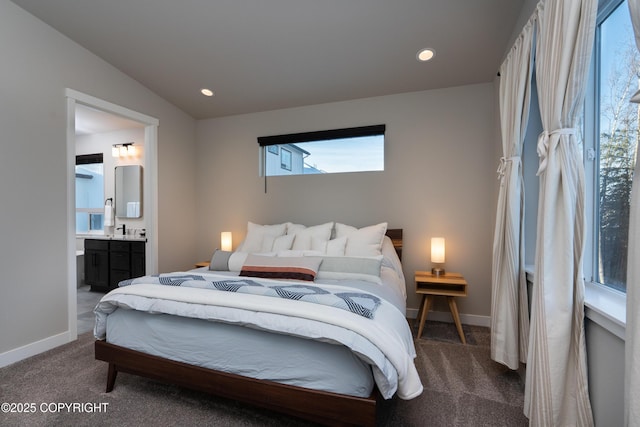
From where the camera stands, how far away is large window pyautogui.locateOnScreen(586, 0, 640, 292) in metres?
1.29

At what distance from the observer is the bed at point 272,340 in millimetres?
1304

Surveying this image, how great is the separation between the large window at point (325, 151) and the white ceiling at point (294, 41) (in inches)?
18.0

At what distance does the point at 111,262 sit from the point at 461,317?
4.65 meters

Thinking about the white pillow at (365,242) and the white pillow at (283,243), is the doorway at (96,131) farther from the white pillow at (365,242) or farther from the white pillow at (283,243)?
the white pillow at (365,242)

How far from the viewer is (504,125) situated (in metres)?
2.18

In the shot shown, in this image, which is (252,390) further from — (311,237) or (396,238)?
(396,238)

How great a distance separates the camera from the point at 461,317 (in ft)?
10.1

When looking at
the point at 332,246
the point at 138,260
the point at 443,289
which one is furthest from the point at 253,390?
the point at 138,260

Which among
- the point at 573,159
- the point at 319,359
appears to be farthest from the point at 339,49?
the point at 319,359

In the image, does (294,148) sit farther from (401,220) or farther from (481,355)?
(481,355)

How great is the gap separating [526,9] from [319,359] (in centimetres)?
272

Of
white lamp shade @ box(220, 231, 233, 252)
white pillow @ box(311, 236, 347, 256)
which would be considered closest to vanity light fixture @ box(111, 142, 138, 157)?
white lamp shade @ box(220, 231, 233, 252)

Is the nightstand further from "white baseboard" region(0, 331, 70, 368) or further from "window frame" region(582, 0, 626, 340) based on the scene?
"white baseboard" region(0, 331, 70, 368)

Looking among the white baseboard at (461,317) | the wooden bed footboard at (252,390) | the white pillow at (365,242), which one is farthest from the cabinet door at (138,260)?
the white baseboard at (461,317)
